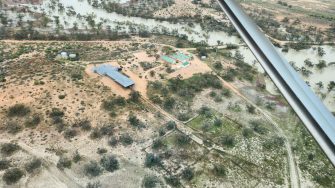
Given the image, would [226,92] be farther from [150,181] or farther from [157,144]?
[150,181]

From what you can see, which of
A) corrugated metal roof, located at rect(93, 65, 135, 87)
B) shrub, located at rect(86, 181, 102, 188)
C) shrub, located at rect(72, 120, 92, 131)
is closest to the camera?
shrub, located at rect(86, 181, 102, 188)

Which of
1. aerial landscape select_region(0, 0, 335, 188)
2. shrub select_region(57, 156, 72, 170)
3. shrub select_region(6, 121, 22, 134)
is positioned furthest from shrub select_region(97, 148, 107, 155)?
shrub select_region(6, 121, 22, 134)

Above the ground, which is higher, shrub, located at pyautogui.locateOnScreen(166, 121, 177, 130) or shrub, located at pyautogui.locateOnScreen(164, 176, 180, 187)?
shrub, located at pyautogui.locateOnScreen(166, 121, 177, 130)

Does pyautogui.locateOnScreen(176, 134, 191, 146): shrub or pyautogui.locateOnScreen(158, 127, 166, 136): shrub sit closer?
pyautogui.locateOnScreen(176, 134, 191, 146): shrub

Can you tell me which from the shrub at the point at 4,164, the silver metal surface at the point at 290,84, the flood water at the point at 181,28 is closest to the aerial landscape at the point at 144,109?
the shrub at the point at 4,164

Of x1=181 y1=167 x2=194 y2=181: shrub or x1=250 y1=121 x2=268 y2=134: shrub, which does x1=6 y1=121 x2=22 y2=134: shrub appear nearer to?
x1=181 y1=167 x2=194 y2=181: shrub

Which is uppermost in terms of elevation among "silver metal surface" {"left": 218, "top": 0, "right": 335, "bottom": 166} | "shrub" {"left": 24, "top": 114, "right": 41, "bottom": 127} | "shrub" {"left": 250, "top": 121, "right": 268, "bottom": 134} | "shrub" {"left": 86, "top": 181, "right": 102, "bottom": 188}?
"silver metal surface" {"left": 218, "top": 0, "right": 335, "bottom": 166}

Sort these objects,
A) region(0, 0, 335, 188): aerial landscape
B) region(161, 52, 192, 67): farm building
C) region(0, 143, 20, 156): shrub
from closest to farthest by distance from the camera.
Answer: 1. region(0, 0, 335, 188): aerial landscape
2. region(0, 143, 20, 156): shrub
3. region(161, 52, 192, 67): farm building
